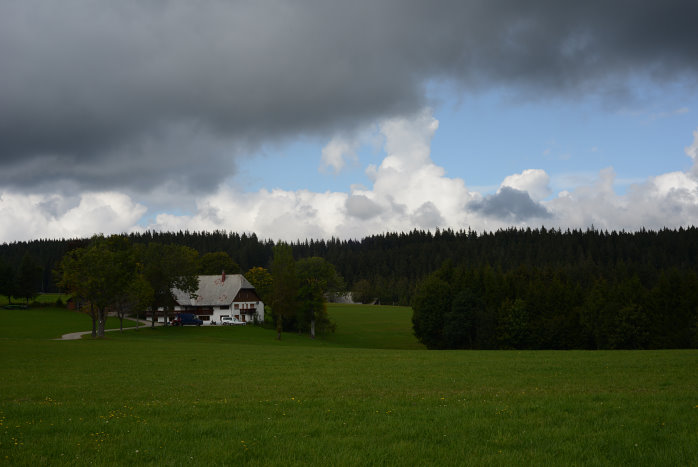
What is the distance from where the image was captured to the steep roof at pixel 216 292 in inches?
3944

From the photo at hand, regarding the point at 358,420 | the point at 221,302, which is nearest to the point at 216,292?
the point at 221,302

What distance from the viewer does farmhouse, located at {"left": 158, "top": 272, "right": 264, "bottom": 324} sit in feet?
328

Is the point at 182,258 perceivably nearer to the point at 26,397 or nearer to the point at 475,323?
the point at 475,323

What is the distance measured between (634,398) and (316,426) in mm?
8635

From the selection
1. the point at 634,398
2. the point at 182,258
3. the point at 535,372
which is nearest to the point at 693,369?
the point at 535,372

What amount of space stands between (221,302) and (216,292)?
2.93m

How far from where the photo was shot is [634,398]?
528 inches

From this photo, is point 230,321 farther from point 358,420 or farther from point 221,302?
point 358,420

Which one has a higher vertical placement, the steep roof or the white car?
the steep roof

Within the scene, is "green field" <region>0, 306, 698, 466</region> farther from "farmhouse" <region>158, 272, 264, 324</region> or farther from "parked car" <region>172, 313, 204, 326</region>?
"farmhouse" <region>158, 272, 264, 324</region>

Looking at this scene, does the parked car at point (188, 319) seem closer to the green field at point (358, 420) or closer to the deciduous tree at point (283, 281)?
the deciduous tree at point (283, 281)

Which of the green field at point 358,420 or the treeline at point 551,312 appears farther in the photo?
the treeline at point 551,312

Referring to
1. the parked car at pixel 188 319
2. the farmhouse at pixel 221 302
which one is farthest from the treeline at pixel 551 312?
the parked car at pixel 188 319

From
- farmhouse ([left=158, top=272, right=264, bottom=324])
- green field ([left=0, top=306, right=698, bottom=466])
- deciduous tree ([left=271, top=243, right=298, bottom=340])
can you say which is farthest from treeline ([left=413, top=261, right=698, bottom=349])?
green field ([left=0, top=306, right=698, bottom=466])
